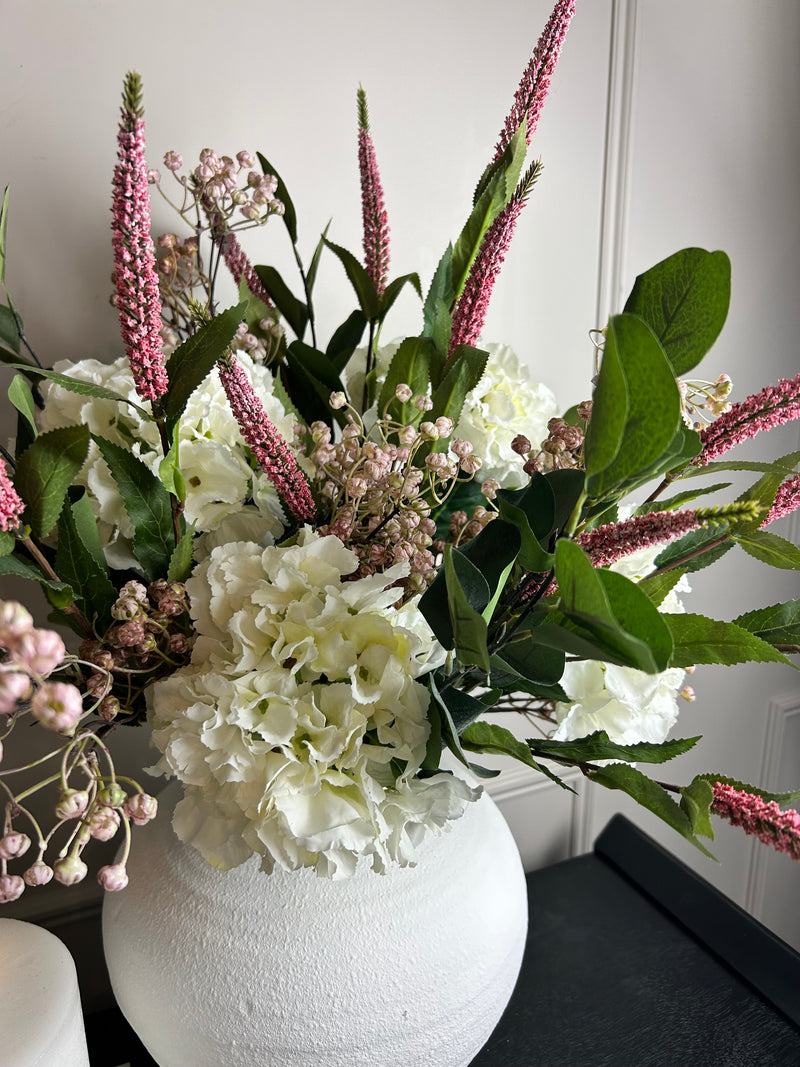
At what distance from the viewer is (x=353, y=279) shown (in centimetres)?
64

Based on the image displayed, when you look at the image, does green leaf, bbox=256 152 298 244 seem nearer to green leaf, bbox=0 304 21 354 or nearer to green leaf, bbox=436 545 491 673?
green leaf, bbox=0 304 21 354

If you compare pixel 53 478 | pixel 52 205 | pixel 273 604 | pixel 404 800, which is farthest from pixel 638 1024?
pixel 52 205

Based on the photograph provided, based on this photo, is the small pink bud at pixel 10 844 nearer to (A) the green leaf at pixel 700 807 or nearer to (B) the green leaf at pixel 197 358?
(B) the green leaf at pixel 197 358

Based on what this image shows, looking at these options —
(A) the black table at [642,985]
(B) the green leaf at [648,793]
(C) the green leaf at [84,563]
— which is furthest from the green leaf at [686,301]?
(A) the black table at [642,985]

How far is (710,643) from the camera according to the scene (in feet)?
1.47

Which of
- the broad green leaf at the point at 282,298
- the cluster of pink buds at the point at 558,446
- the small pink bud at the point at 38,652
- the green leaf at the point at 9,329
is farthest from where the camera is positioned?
the broad green leaf at the point at 282,298

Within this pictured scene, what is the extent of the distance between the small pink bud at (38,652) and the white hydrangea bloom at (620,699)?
29cm

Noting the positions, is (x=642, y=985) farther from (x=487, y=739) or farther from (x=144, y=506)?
(x=144, y=506)

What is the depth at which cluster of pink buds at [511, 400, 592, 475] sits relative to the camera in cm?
46

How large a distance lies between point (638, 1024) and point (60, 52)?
966 mm

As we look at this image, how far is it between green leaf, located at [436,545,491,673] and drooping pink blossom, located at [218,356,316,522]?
13 centimetres

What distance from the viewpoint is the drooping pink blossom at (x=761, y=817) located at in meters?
0.40

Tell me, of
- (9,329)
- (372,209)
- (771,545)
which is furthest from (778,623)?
(9,329)

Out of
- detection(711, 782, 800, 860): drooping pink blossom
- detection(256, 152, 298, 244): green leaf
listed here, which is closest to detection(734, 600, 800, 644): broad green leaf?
detection(711, 782, 800, 860): drooping pink blossom
